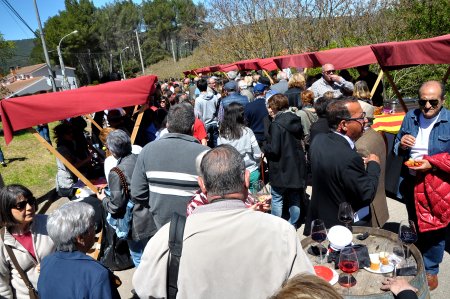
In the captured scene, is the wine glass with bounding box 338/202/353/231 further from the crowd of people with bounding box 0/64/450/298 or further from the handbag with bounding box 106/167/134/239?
the handbag with bounding box 106/167/134/239

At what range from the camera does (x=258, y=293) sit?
1564 millimetres

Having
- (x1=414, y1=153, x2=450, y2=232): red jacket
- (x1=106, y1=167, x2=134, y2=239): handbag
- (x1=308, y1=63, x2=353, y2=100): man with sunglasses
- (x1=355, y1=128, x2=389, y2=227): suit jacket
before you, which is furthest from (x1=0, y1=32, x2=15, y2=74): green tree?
(x1=414, y1=153, x2=450, y2=232): red jacket

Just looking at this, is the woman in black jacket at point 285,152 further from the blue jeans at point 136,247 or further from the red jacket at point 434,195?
the blue jeans at point 136,247

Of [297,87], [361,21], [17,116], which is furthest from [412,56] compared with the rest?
[361,21]

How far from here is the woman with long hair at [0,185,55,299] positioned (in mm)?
2695

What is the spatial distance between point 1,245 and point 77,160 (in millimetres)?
2499

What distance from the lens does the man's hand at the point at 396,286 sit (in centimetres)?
194

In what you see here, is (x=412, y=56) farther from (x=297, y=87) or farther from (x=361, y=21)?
(x=361, y=21)

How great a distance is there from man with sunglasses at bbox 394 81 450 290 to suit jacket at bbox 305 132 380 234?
679 millimetres

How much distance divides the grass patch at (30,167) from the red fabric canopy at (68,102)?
6.03 metres

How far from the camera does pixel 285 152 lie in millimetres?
4523

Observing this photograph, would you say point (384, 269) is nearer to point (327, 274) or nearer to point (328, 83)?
point (327, 274)

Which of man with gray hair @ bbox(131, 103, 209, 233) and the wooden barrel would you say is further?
man with gray hair @ bbox(131, 103, 209, 233)

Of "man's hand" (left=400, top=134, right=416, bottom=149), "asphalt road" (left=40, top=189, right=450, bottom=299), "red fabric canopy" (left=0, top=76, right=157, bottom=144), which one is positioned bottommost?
"asphalt road" (left=40, top=189, right=450, bottom=299)
